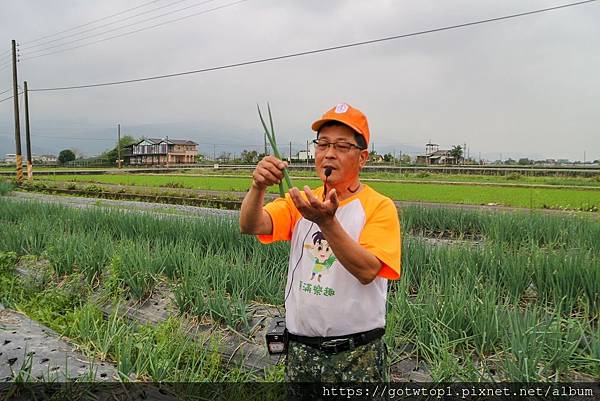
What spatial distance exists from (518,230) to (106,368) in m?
4.70

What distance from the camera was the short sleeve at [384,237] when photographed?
1.38m

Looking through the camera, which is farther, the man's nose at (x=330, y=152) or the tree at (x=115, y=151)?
the tree at (x=115, y=151)

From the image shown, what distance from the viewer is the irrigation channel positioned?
219 cm

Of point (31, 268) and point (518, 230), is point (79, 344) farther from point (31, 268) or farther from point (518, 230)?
point (518, 230)

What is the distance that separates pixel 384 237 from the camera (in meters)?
1.41

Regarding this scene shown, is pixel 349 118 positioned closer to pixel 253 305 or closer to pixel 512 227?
pixel 253 305

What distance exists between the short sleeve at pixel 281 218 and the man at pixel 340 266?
0.04 meters

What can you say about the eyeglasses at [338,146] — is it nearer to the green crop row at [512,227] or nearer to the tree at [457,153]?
the green crop row at [512,227]

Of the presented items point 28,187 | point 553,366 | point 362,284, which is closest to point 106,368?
point 362,284

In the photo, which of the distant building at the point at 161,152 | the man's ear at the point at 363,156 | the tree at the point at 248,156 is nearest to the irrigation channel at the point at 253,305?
the man's ear at the point at 363,156

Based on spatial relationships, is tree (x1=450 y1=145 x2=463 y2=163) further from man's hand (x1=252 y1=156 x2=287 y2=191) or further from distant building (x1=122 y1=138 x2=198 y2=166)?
man's hand (x1=252 y1=156 x2=287 y2=191)

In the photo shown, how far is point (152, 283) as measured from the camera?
142 inches

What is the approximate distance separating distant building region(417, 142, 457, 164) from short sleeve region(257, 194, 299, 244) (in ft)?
216

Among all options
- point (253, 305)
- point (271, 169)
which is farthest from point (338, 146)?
point (253, 305)
